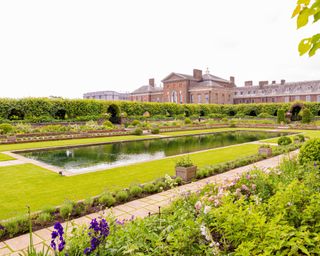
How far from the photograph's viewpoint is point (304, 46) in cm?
136

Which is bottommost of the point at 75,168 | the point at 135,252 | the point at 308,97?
the point at 75,168

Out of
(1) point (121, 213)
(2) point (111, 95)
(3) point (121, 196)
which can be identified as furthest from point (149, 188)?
(2) point (111, 95)

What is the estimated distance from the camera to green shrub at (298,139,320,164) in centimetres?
683

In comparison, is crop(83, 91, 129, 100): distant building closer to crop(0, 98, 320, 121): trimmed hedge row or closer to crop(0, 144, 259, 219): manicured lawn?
crop(0, 98, 320, 121): trimmed hedge row

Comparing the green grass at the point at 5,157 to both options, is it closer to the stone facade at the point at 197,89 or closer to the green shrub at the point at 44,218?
the green shrub at the point at 44,218

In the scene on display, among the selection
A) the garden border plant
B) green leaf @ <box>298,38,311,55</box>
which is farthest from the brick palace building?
green leaf @ <box>298,38,311,55</box>

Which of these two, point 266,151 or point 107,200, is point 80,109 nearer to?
point 266,151

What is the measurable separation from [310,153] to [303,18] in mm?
6631

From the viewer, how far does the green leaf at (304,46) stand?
1.34m

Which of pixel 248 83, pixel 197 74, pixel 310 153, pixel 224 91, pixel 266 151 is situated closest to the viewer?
pixel 310 153

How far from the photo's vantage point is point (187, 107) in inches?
1718

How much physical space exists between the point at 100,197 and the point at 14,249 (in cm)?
193

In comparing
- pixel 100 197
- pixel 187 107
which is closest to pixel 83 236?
pixel 100 197

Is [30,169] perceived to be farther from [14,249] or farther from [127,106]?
[127,106]
